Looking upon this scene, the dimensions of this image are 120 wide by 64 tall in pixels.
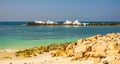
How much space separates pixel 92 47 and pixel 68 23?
9669 cm

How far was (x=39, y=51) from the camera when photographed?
2253 cm

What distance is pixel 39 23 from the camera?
11344cm

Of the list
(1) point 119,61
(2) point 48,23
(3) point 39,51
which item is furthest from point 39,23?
(1) point 119,61

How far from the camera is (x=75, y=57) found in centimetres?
1634

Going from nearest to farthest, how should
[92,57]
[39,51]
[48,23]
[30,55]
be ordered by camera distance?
[92,57], [30,55], [39,51], [48,23]

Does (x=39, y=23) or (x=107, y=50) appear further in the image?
(x=39, y=23)

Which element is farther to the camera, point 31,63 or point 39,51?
point 39,51

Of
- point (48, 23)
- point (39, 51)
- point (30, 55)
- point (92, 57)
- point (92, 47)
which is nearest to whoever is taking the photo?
point (92, 57)

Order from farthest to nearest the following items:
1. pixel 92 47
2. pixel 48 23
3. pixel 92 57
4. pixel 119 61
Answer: pixel 48 23, pixel 92 47, pixel 92 57, pixel 119 61

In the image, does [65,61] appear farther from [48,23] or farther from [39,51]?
[48,23]

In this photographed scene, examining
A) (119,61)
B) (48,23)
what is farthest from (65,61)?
(48,23)

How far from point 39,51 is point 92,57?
24.1 feet

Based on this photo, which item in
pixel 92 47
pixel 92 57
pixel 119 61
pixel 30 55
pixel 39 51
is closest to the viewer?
pixel 119 61

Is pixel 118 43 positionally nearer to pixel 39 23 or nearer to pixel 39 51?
pixel 39 51
